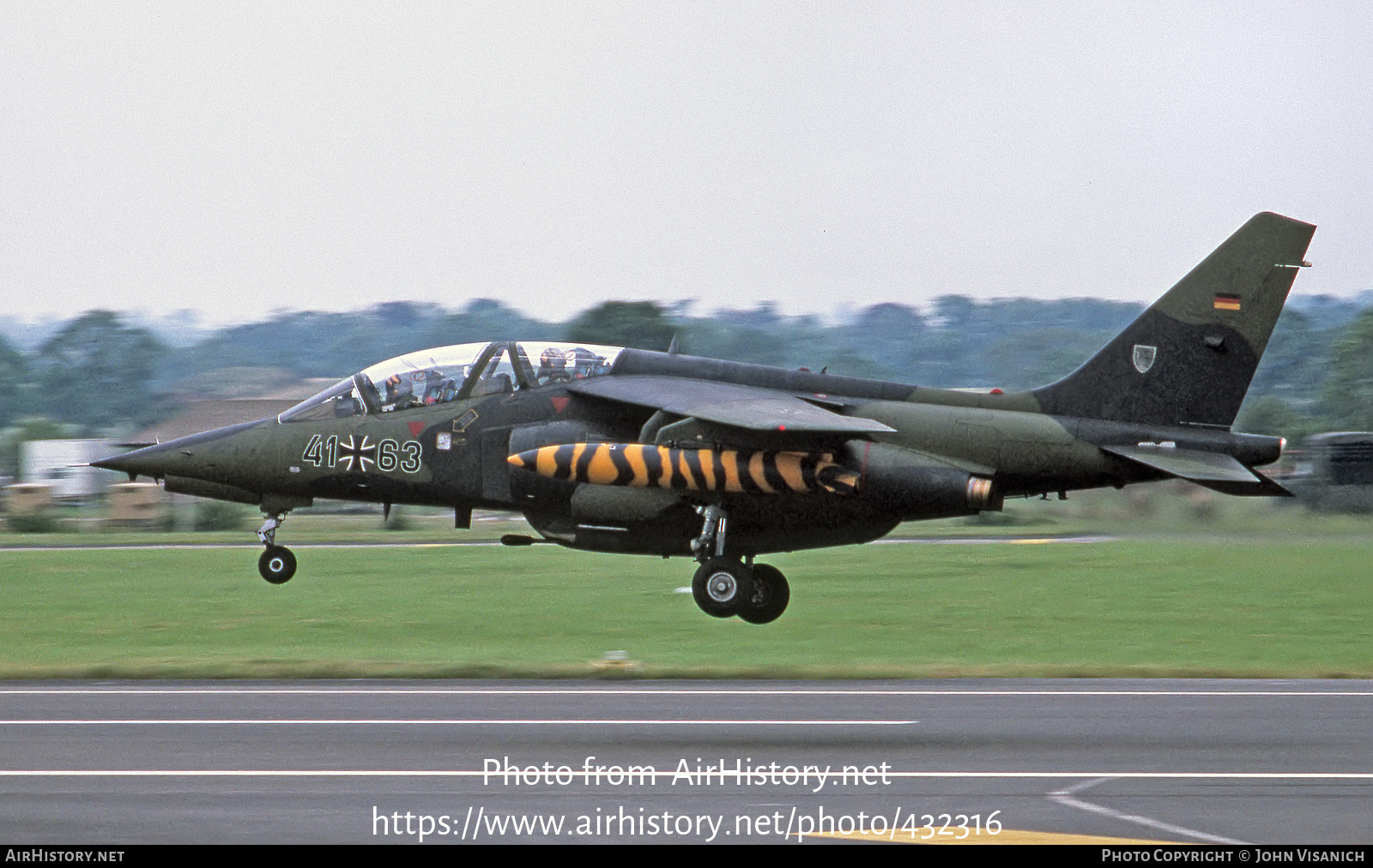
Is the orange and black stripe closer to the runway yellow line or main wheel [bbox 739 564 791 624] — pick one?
main wheel [bbox 739 564 791 624]

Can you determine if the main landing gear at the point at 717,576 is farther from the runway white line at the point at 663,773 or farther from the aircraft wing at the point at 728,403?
the runway white line at the point at 663,773

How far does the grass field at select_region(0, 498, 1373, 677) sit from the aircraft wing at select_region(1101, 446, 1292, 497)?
2.41m

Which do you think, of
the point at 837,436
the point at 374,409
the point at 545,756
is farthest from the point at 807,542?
the point at 545,756

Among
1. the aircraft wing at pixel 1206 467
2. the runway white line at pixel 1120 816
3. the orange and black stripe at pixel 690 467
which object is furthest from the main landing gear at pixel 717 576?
the runway white line at pixel 1120 816

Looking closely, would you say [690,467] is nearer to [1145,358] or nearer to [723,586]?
[723,586]

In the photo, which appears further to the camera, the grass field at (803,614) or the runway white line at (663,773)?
the grass field at (803,614)

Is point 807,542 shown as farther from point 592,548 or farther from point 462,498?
point 462,498

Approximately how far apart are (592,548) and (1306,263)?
28.2 ft

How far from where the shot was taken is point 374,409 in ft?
62.1

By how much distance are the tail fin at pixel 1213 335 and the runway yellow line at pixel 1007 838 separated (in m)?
8.83

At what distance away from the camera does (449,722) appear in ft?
47.1

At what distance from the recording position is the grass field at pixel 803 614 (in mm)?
19422

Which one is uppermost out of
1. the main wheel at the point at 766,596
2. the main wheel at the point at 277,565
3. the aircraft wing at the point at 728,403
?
the aircraft wing at the point at 728,403

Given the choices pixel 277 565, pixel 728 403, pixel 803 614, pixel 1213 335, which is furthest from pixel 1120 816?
pixel 803 614
